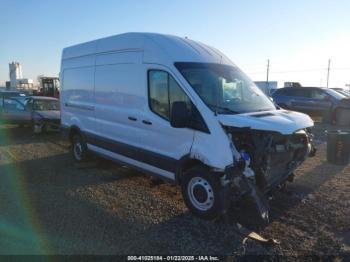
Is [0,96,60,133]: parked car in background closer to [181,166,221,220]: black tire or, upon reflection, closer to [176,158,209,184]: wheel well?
[176,158,209,184]: wheel well

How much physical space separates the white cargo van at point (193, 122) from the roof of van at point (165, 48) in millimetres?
17

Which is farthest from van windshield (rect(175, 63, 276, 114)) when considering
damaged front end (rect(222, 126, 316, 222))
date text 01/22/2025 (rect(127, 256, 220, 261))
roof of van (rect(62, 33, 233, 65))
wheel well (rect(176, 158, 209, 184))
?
date text 01/22/2025 (rect(127, 256, 220, 261))

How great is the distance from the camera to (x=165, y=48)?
5156mm

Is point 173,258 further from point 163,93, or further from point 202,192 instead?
point 163,93

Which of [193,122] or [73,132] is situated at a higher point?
[193,122]

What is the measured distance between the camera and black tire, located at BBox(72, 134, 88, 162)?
7.72 m

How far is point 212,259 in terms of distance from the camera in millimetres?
3639

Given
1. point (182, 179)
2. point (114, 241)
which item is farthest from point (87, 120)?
point (114, 241)

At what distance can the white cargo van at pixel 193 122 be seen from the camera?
4.37m

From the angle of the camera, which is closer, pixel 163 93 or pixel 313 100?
pixel 163 93

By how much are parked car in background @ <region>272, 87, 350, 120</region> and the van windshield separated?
37.2 ft

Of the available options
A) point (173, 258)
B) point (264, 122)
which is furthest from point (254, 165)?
point (173, 258)

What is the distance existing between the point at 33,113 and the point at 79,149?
581 cm

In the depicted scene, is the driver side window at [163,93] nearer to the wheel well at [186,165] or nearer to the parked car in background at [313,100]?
the wheel well at [186,165]
